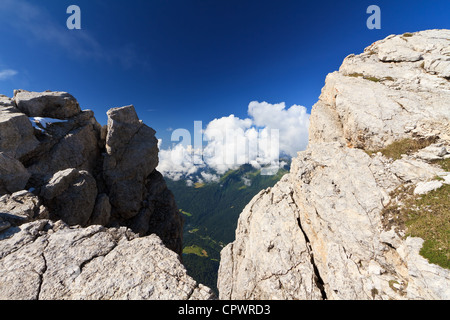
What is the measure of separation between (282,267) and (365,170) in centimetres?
1666

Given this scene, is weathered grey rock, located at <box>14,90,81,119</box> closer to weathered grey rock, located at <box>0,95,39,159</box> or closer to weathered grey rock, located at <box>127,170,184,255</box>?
weathered grey rock, located at <box>0,95,39,159</box>

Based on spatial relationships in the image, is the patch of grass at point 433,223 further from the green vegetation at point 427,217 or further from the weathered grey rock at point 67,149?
the weathered grey rock at point 67,149

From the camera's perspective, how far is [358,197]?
19344 mm

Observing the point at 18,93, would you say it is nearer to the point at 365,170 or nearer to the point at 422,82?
the point at 365,170

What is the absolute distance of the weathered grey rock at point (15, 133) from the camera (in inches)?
989

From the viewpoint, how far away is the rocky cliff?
877 centimetres

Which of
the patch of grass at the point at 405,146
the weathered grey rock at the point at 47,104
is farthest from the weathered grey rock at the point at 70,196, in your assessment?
the patch of grass at the point at 405,146

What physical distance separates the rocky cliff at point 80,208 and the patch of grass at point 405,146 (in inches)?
1052

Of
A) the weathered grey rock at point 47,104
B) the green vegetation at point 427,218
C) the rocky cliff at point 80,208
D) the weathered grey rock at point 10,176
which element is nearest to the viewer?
the rocky cliff at point 80,208

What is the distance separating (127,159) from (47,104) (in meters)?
18.7

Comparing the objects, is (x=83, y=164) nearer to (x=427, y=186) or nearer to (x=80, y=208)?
(x=80, y=208)

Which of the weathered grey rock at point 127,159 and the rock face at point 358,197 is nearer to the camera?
the rock face at point 358,197

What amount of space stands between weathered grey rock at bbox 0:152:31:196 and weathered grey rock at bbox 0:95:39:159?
543 cm
